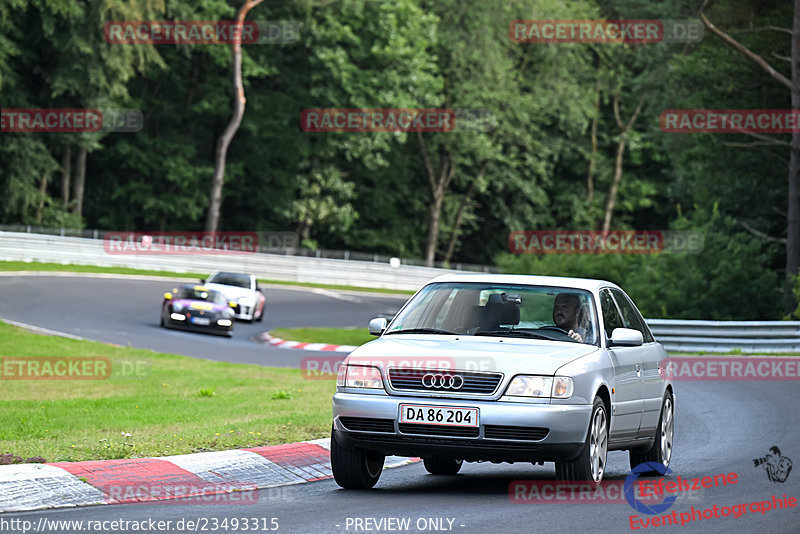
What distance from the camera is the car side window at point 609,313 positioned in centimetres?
987

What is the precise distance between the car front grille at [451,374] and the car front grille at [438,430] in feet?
0.85

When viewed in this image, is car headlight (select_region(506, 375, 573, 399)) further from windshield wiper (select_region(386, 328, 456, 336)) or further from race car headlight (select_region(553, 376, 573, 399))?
windshield wiper (select_region(386, 328, 456, 336))

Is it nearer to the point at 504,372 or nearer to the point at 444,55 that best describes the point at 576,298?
the point at 504,372

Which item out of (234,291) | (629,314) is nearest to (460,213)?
(234,291)

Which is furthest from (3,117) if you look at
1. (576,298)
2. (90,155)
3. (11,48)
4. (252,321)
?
(576,298)

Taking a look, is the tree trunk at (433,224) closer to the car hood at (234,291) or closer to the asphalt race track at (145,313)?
the asphalt race track at (145,313)

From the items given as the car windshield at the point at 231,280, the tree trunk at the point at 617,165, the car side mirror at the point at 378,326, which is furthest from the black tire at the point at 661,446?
the tree trunk at the point at 617,165

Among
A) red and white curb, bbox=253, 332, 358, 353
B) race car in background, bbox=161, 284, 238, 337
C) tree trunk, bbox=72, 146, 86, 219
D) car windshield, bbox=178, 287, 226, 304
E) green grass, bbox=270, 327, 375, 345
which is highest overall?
tree trunk, bbox=72, 146, 86, 219

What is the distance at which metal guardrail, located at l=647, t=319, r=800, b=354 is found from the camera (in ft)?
89.4

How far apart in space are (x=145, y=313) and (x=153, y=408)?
18.2 m

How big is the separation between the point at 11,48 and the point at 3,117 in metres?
2.97

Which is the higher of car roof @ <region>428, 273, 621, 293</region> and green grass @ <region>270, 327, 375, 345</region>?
car roof @ <region>428, 273, 621, 293</region>

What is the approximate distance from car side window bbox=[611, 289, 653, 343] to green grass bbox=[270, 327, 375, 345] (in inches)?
768

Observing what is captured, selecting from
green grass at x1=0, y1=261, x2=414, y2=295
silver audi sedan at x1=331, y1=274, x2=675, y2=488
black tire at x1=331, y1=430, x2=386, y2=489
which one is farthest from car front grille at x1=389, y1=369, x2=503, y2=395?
green grass at x1=0, y1=261, x2=414, y2=295
